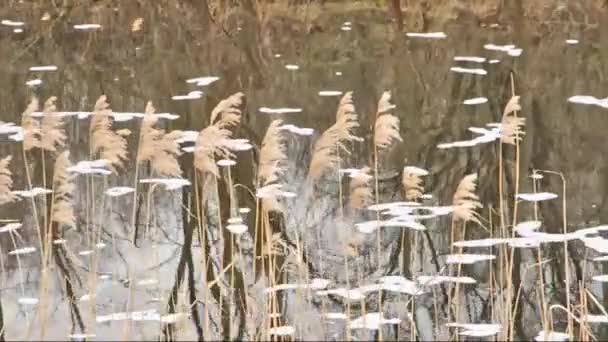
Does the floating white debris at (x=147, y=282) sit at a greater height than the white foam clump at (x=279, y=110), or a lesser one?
lesser

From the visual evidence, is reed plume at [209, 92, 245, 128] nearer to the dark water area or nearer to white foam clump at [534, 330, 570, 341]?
the dark water area

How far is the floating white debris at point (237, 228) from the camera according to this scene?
7.31 meters

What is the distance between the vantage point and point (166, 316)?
5.91 m

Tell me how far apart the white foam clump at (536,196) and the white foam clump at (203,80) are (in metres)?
4.64

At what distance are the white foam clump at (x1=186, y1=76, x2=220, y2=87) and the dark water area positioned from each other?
0.35ft

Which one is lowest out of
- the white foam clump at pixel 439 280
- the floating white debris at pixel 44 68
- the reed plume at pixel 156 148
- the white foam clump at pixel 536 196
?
the white foam clump at pixel 439 280

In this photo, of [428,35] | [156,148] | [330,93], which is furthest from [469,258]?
[428,35]

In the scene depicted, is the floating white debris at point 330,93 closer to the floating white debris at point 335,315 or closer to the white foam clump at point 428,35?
the white foam clump at point 428,35

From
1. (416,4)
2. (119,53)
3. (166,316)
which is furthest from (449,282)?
(416,4)

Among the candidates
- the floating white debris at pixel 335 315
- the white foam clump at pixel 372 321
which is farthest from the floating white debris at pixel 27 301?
the white foam clump at pixel 372 321

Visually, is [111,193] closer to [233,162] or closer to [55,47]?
[233,162]

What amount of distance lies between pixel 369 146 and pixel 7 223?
3.25 meters

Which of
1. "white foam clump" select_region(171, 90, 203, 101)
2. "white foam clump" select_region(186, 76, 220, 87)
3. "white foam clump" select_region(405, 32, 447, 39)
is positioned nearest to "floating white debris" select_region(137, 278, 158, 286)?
"white foam clump" select_region(171, 90, 203, 101)

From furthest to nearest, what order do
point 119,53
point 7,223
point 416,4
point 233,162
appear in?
point 416,4 < point 119,53 < point 233,162 < point 7,223
